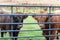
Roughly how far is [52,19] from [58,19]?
294 mm

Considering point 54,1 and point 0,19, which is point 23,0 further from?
point 0,19

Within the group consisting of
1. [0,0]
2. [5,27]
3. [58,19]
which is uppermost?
[58,19]

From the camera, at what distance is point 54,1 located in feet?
48.2

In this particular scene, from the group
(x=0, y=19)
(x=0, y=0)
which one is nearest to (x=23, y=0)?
(x=0, y=0)

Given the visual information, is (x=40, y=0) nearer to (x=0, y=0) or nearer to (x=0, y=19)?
(x=0, y=0)

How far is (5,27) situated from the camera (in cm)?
686

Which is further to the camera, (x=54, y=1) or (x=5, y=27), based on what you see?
(x=54, y=1)

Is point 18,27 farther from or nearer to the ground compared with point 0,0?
farther from the ground

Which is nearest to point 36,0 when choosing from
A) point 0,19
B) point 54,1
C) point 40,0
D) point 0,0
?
point 40,0

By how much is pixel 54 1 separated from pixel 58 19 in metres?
8.45

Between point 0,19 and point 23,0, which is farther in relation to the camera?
point 23,0

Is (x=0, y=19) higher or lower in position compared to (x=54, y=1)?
higher

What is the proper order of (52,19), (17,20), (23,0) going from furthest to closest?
(23,0)
(17,20)
(52,19)

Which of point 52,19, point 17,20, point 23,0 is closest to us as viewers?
point 52,19
